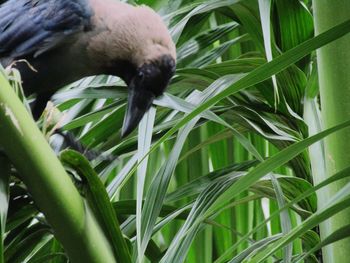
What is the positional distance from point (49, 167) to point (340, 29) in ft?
0.79

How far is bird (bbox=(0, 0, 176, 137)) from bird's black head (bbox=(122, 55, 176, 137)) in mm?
10

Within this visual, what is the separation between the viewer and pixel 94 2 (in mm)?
1111

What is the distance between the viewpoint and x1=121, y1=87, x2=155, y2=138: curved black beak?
33.3 inches

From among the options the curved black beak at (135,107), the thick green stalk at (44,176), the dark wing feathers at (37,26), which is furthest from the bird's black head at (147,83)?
the thick green stalk at (44,176)

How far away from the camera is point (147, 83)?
1017 millimetres

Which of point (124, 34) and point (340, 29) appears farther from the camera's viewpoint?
point (124, 34)

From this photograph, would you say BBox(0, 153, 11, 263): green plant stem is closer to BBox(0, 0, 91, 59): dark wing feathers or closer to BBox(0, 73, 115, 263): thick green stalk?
BBox(0, 73, 115, 263): thick green stalk

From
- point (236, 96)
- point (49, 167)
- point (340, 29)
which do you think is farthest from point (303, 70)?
point (49, 167)

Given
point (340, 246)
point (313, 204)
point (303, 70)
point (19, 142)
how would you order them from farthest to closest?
point (303, 70) < point (313, 204) < point (340, 246) < point (19, 142)

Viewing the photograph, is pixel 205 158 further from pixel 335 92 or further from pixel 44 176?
pixel 44 176

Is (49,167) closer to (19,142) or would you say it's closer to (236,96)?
(19,142)

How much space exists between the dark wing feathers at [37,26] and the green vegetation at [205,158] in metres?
0.10

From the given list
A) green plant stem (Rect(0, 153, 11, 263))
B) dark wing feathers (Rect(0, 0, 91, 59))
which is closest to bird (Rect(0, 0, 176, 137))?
dark wing feathers (Rect(0, 0, 91, 59))

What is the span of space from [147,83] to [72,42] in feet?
0.58
